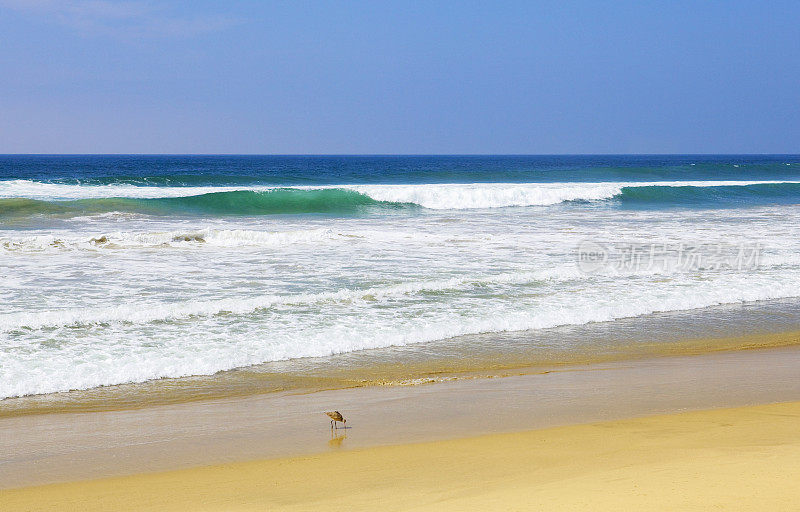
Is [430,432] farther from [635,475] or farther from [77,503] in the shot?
[77,503]

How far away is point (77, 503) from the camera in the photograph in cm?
345

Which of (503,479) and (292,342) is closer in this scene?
(503,479)

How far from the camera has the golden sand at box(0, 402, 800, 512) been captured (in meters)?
3.30

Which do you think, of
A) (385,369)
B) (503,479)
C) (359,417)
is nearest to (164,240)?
(385,369)

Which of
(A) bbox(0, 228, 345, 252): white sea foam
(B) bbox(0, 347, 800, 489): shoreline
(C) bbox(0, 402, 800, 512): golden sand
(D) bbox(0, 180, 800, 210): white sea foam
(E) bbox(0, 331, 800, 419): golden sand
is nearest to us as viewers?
(C) bbox(0, 402, 800, 512): golden sand

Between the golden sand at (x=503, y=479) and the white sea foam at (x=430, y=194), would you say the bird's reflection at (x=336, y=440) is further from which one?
the white sea foam at (x=430, y=194)

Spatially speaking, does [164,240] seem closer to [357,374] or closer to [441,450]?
[357,374]

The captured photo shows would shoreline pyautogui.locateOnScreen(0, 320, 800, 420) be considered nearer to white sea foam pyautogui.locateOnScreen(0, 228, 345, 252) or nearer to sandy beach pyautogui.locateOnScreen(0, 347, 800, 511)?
sandy beach pyautogui.locateOnScreen(0, 347, 800, 511)

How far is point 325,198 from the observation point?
2642 centimetres

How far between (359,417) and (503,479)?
1.37 meters

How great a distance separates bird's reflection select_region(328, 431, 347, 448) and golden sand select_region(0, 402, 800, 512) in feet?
0.46

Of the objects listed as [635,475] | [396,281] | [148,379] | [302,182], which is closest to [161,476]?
[148,379]

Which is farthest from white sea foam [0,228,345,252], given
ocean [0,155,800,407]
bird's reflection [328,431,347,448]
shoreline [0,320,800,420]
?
bird's reflection [328,431,347,448]

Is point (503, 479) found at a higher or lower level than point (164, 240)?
lower
